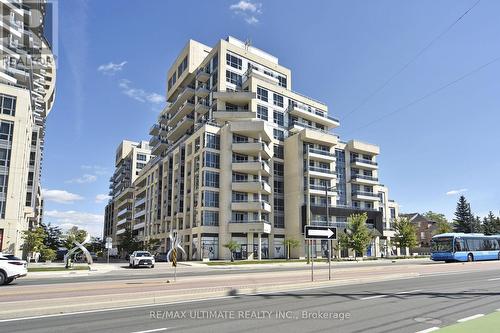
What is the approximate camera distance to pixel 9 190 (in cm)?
4400

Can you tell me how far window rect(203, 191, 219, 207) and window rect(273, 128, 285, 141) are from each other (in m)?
16.4

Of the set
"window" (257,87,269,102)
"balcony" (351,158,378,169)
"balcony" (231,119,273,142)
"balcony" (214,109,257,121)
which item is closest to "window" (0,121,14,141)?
"balcony" (214,109,257,121)

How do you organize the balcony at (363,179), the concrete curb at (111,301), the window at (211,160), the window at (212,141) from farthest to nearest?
the balcony at (363,179) → the window at (212,141) → the window at (211,160) → the concrete curb at (111,301)

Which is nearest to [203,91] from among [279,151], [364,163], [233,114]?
[233,114]

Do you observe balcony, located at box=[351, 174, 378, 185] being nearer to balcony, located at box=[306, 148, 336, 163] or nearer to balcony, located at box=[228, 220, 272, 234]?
balcony, located at box=[306, 148, 336, 163]

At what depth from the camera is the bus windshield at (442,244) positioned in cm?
4012

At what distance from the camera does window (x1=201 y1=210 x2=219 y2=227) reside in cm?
5643

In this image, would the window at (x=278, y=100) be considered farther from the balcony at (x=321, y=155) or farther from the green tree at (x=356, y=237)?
the green tree at (x=356, y=237)

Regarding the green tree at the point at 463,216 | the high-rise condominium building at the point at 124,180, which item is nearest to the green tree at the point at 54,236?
the high-rise condominium building at the point at 124,180

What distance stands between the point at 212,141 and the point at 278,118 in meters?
14.9

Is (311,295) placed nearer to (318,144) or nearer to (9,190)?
(9,190)

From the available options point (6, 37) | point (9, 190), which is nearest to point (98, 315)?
point (9, 190)

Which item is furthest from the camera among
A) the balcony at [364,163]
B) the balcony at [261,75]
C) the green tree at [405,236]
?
the balcony at [364,163]

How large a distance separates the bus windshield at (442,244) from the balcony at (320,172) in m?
25.5
